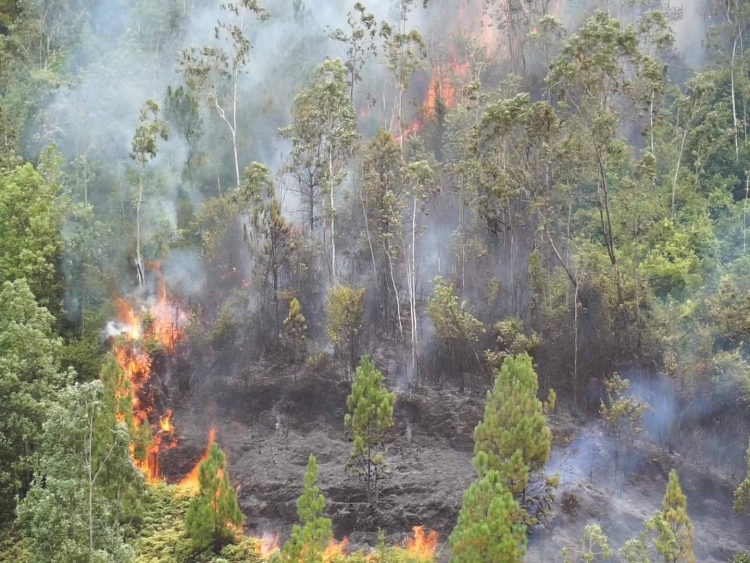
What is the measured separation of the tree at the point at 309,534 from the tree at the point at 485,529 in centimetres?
352

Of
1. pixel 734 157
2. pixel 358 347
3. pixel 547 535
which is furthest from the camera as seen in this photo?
pixel 734 157

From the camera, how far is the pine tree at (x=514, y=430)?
19812mm

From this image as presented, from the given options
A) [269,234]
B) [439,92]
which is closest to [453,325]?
[269,234]

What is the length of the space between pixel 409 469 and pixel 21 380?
1236cm

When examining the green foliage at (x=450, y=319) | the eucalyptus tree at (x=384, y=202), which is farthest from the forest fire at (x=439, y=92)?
the green foliage at (x=450, y=319)

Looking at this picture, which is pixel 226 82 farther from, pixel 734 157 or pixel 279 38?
pixel 734 157

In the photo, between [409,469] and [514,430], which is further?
[409,469]

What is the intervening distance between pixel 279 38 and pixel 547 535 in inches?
1448

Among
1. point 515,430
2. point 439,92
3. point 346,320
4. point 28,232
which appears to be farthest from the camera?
point 439,92

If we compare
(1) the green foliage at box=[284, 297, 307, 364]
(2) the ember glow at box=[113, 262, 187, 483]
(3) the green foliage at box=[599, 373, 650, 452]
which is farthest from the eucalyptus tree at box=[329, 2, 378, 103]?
(3) the green foliage at box=[599, 373, 650, 452]

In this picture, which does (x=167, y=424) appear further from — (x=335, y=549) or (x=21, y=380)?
(x=335, y=549)

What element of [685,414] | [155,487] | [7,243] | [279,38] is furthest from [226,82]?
[685,414]

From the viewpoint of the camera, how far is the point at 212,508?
21.0 meters

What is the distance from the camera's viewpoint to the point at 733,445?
24.4 metres
